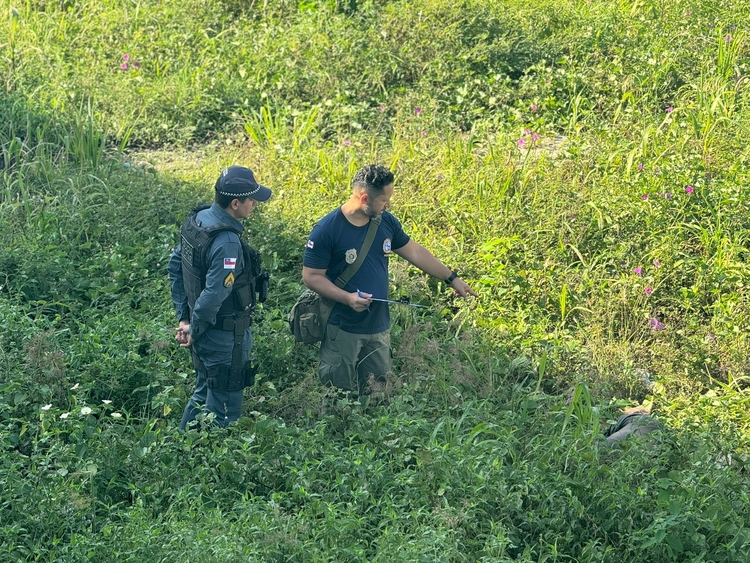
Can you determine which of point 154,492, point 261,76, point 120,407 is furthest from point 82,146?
point 154,492

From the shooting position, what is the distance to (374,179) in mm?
4781

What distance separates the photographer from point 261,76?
9.29 m

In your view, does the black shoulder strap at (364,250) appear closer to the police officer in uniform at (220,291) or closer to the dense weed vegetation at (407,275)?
the police officer in uniform at (220,291)

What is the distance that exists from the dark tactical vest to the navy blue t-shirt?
1.11 ft

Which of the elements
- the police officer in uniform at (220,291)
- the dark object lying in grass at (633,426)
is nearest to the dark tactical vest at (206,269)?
the police officer in uniform at (220,291)

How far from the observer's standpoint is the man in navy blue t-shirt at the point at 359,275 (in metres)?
4.91

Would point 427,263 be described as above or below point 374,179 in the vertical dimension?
below

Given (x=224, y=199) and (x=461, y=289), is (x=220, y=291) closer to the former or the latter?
(x=224, y=199)

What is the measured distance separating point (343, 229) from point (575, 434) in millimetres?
1583

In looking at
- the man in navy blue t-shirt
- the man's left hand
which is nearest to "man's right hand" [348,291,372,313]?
the man in navy blue t-shirt

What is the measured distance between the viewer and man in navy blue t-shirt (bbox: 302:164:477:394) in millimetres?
4910

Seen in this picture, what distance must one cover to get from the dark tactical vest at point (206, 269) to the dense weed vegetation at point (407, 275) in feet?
1.88

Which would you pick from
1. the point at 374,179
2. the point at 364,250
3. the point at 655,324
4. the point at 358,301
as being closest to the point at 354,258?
the point at 364,250

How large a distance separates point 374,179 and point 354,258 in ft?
1.51
